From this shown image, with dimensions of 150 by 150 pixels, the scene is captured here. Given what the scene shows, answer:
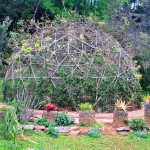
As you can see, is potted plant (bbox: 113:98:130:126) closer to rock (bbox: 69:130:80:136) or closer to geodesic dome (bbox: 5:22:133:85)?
rock (bbox: 69:130:80:136)

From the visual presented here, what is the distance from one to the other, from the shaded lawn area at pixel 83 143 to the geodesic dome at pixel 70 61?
3.52m

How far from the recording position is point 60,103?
30.2 feet

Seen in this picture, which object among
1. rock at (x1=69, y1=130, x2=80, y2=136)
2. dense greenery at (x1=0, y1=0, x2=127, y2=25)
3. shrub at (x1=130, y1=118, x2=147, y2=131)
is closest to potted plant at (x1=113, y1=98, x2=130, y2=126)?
shrub at (x1=130, y1=118, x2=147, y2=131)

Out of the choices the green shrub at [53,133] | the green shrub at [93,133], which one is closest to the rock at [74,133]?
the green shrub at [93,133]

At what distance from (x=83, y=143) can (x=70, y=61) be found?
477cm

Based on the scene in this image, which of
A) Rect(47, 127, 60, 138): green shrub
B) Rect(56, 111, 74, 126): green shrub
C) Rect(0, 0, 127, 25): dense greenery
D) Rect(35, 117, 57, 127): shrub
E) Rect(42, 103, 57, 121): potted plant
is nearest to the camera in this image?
Rect(47, 127, 60, 138): green shrub

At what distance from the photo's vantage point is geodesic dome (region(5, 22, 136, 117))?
938 centimetres

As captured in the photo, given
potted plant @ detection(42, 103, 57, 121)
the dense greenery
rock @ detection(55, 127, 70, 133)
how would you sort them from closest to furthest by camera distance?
rock @ detection(55, 127, 70, 133)
potted plant @ detection(42, 103, 57, 121)
the dense greenery

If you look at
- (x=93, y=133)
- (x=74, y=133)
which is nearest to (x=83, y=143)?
(x=93, y=133)

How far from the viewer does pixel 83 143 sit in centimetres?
529

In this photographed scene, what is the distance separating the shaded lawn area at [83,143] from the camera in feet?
16.1

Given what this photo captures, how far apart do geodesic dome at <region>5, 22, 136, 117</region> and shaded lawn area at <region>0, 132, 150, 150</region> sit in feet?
11.6

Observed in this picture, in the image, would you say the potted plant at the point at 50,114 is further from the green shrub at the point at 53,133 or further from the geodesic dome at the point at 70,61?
the geodesic dome at the point at 70,61

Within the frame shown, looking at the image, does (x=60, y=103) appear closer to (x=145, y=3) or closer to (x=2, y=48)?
(x=2, y=48)
